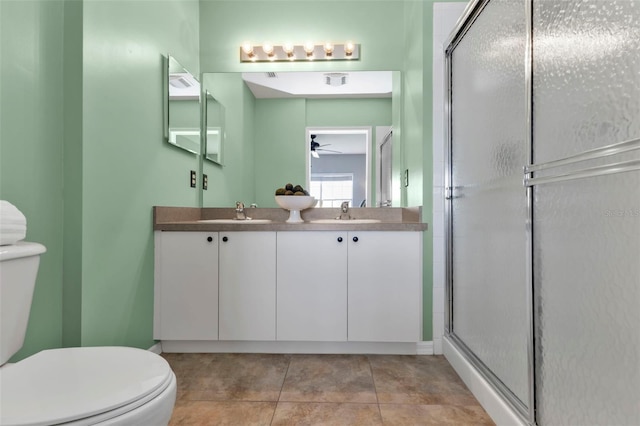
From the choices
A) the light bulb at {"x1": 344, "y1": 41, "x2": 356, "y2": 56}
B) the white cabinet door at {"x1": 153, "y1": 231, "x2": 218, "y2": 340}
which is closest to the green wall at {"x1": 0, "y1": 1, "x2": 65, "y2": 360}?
the white cabinet door at {"x1": 153, "y1": 231, "x2": 218, "y2": 340}

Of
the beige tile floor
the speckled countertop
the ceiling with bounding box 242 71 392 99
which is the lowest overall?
the beige tile floor

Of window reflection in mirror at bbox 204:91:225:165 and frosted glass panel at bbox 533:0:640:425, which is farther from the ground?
window reflection in mirror at bbox 204:91:225:165

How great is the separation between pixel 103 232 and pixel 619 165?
1.85m

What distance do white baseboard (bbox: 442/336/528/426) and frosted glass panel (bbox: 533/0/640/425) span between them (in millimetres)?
212

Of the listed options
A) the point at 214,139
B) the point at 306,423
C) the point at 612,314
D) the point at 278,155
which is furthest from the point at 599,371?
the point at 214,139

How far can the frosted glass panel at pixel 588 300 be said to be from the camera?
81 cm

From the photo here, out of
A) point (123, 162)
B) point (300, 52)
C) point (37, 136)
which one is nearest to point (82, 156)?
point (37, 136)

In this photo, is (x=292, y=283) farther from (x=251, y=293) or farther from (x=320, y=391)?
(x=320, y=391)

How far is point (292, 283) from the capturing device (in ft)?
6.81

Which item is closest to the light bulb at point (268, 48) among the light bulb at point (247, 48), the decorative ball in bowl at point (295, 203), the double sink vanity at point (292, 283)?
the light bulb at point (247, 48)

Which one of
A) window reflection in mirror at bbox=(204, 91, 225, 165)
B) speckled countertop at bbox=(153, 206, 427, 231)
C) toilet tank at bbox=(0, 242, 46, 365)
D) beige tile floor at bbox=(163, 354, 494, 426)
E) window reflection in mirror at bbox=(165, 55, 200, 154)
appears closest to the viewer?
toilet tank at bbox=(0, 242, 46, 365)

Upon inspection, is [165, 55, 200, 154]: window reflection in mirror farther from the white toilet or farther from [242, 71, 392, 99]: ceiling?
the white toilet

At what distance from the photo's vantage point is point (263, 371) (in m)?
1.89

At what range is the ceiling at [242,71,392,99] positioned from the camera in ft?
8.27
